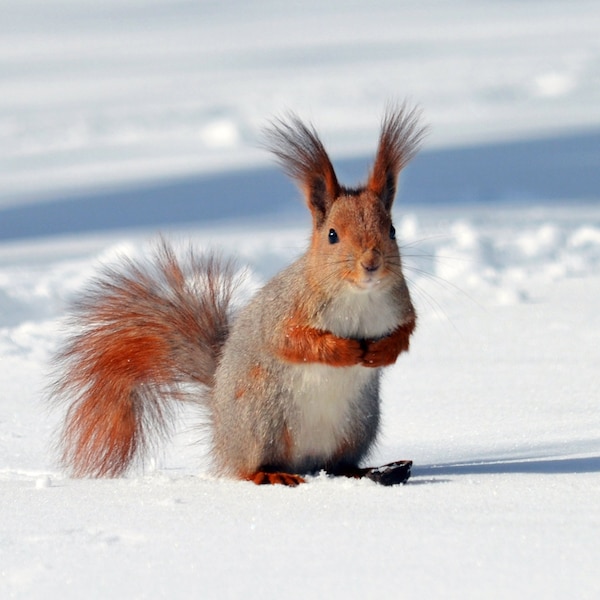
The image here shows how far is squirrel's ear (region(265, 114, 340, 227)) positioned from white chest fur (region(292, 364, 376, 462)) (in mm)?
351

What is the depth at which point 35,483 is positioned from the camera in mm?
2883

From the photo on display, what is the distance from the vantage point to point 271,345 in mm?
2787

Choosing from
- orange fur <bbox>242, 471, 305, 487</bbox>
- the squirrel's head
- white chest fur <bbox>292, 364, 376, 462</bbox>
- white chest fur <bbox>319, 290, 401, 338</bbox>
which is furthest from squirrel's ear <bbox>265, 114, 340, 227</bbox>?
orange fur <bbox>242, 471, 305, 487</bbox>

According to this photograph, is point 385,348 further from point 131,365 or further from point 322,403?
point 131,365

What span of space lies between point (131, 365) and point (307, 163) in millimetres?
686

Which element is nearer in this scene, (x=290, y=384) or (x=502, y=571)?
(x=502, y=571)

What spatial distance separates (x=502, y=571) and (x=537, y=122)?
7.29m

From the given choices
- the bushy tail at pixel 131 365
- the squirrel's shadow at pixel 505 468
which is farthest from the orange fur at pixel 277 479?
the bushy tail at pixel 131 365

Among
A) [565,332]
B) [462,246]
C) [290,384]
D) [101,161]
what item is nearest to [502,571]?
[290,384]

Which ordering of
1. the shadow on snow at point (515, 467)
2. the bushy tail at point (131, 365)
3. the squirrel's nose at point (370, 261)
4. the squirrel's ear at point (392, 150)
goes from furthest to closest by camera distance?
the bushy tail at point (131, 365) < the squirrel's ear at point (392, 150) < the shadow on snow at point (515, 467) < the squirrel's nose at point (370, 261)

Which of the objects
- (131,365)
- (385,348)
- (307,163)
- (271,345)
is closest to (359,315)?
(385,348)

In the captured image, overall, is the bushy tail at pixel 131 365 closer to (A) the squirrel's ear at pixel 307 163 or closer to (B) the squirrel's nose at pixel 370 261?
(A) the squirrel's ear at pixel 307 163

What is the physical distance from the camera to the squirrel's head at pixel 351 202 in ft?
8.92

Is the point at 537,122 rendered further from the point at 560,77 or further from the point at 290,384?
the point at 290,384
